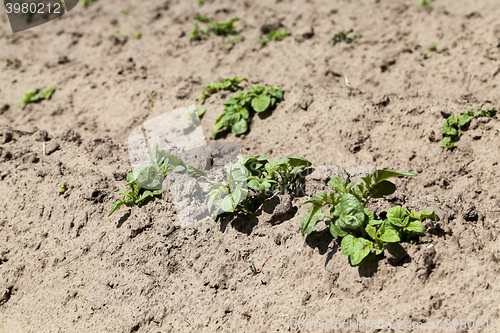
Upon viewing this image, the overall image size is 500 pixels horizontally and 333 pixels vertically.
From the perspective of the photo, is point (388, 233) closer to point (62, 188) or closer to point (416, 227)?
point (416, 227)

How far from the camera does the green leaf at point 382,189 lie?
7.82 ft

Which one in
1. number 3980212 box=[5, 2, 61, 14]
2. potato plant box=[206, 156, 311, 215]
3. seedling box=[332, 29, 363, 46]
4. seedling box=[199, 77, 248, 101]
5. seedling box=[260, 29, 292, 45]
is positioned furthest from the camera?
number 3980212 box=[5, 2, 61, 14]

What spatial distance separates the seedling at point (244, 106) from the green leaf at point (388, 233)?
1.74 m

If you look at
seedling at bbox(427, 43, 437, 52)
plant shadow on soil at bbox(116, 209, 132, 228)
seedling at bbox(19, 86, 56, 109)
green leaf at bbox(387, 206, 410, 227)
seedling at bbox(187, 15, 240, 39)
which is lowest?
seedling at bbox(19, 86, 56, 109)

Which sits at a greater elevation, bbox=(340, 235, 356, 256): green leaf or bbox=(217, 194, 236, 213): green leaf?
bbox=(340, 235, 356, 256): green leaf

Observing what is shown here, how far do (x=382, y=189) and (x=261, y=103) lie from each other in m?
1.61

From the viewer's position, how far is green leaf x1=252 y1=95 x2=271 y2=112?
11.8 ft

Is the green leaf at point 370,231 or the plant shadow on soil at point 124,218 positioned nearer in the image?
the green leaf at point 370,231

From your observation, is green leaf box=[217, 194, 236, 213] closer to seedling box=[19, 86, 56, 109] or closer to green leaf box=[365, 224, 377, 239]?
green leaf box=[365, 224, 377, 239]

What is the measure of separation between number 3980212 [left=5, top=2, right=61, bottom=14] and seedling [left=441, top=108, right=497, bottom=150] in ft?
20.5

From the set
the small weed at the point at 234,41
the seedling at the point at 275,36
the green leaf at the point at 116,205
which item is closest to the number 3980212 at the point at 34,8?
the small weed at the point at 234,41

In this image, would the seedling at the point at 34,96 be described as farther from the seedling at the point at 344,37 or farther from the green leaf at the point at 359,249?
the green leaf at the point at 359,249

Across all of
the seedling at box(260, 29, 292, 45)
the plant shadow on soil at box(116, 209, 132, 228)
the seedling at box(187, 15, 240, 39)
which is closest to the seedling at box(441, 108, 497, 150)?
the seedling at box(260, 29, 292, 45)

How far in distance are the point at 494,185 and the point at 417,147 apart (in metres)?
0.64
